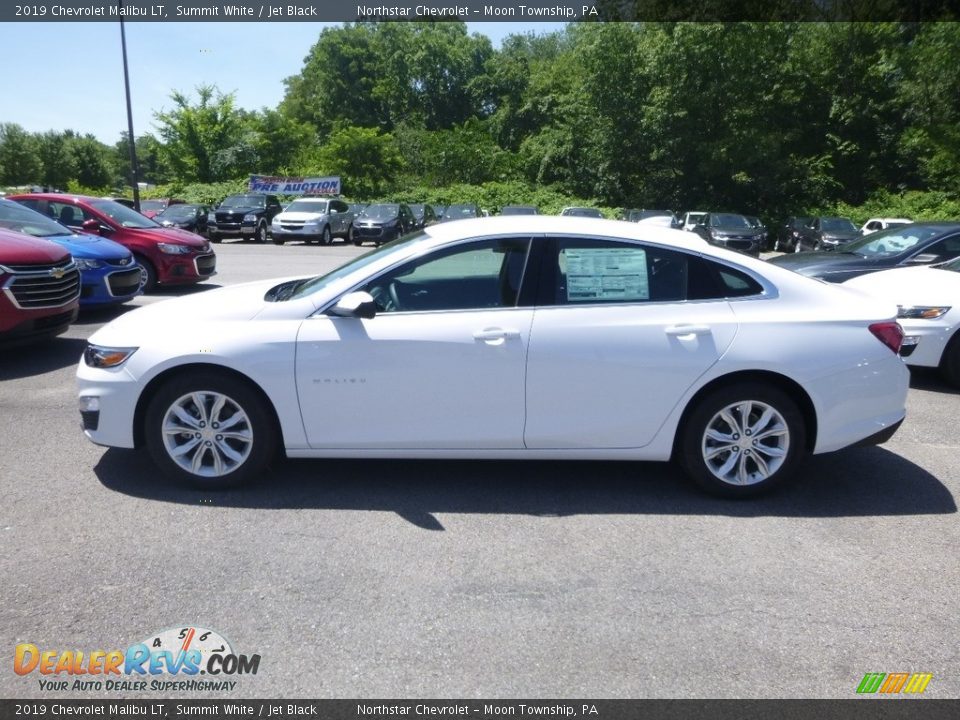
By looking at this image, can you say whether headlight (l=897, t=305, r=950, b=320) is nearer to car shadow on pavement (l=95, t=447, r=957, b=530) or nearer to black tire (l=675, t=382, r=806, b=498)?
car shadow on pavement (l=95, t=447, r=957, b=530)

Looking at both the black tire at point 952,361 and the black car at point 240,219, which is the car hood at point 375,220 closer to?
the black car at point 240,219

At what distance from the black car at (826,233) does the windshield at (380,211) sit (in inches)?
569

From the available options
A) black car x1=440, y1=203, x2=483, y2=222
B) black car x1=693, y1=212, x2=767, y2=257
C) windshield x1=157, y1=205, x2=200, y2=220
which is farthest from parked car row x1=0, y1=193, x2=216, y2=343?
black car x1=693, y1=212, x2=767, y2=257

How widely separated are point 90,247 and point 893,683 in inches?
395

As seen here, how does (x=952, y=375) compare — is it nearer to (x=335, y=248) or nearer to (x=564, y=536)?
(x=564, y=536)

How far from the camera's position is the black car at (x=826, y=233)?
26306 mm

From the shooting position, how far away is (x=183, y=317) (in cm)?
A: 471

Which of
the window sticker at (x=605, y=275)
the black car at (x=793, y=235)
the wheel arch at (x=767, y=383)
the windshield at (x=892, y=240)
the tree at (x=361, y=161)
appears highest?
the tree at (x=361, y=161)

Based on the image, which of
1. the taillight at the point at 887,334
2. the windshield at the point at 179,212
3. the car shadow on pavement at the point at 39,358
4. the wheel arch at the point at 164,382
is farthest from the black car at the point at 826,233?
the wheel arch at the point at 164,382

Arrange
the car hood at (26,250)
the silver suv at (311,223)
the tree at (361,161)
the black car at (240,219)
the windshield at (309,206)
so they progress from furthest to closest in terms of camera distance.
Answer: the tree at (361,161), the windshield at (309,206), the black car at (240,219), the silver suv at (311,223), the car hood at (26,250)

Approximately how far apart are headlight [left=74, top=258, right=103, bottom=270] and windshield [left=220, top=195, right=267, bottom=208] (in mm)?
20465

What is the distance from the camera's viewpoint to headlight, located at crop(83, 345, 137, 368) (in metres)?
4.58

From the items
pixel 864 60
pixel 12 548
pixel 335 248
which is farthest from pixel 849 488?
pixel 864 60

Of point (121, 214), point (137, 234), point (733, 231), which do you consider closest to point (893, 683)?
point (137, 234)
